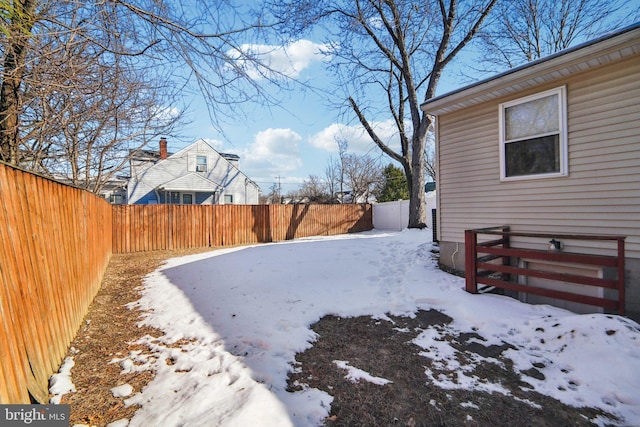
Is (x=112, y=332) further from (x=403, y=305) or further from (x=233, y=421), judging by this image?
(x=403, y=305)

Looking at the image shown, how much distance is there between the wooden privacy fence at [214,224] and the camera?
10.0 meters

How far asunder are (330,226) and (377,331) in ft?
37.4

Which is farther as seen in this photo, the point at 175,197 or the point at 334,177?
the point at 334,177

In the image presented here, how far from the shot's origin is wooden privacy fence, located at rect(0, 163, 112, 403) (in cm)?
178

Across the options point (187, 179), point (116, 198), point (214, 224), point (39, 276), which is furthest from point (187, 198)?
point (39, 276)

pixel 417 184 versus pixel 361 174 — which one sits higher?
pixel 361 174

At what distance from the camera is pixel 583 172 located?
4.10 metres

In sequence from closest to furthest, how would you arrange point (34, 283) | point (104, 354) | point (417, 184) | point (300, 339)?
point (34, 283) < point (104, 354) < point (300, 339) < point (417, 184)

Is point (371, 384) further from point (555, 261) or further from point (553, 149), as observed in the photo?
point (553, 149)

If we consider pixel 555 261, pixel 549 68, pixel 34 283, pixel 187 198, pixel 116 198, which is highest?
pixel 549 68

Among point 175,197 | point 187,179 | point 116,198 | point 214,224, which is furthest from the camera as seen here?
point 116,198

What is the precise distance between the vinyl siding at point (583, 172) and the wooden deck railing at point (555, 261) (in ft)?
0.88

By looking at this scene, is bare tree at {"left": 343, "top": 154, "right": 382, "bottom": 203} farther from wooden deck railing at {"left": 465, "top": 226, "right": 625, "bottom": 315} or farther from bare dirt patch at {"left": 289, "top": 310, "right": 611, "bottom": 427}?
bare dirt patch at {"left": 289, "top": 310, "right": 611, "bottom": 427}

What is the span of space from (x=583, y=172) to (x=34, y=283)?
6.40 m
